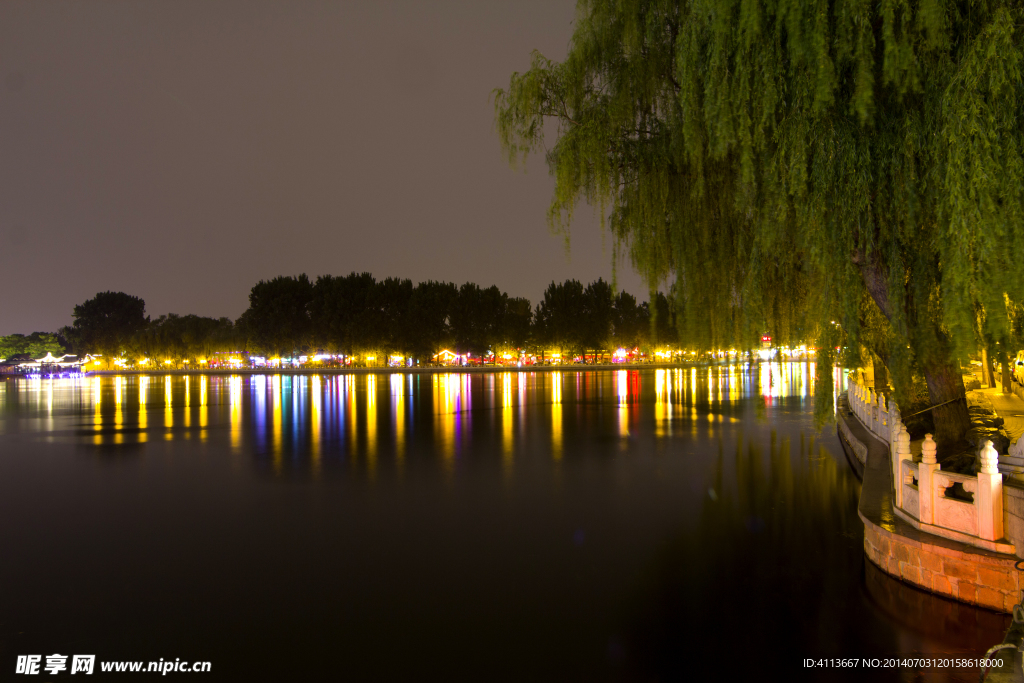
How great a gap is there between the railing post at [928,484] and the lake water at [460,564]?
878 mm

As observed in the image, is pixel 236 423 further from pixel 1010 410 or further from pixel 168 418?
pixel 1010 410

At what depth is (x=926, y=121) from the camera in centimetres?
657

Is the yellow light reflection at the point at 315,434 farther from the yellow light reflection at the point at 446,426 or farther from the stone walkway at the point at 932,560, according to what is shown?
the stone walkway at the point at 932,560

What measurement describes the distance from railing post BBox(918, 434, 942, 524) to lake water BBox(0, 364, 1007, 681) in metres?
0.88

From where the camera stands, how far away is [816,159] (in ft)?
22.8

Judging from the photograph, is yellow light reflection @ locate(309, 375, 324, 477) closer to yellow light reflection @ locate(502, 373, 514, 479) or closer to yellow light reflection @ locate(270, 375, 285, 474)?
yellow light reflection @ locate(270, 375, 285, 474)

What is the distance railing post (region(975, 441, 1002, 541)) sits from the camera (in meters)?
6.34

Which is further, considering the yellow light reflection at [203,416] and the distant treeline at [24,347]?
the distant treeline at [24,347]

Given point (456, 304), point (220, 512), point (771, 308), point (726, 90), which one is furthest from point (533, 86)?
point (456, 304)

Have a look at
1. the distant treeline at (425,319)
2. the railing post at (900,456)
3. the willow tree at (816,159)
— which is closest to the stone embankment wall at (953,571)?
the railing post at (900,456)

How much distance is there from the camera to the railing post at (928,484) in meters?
6.96

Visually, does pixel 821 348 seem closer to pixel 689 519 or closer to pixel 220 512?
pixel 689 519

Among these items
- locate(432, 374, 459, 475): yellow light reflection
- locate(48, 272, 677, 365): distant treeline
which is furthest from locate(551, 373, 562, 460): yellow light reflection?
locate(48, 272, 677, 365): distant treeline

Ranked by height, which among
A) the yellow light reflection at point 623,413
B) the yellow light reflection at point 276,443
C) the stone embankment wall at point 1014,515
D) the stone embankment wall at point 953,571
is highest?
the stone embankment wall at point 1014,515
